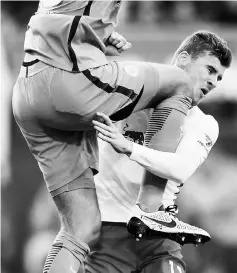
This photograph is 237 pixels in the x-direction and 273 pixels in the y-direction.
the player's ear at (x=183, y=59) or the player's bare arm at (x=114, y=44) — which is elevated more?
the player's bare arm at (x=114, y=44)

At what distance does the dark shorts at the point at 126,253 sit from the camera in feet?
11.8

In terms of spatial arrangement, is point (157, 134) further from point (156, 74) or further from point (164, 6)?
point (164, 6)

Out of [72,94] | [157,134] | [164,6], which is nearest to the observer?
[72,94]

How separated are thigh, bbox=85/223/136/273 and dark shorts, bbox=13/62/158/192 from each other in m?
0.54

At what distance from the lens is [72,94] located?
2.95 m

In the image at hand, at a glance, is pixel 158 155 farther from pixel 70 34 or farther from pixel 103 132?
pixel 70 34

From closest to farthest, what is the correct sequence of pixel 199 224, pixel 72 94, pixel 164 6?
pixel 72 94
pixel 199 224
pixel 164 6

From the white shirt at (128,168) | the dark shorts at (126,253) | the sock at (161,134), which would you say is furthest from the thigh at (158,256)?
the sock at (161,134)

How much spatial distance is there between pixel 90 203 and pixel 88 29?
28.9 inches

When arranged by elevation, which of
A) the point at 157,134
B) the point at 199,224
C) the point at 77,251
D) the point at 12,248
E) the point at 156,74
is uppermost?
the point at 156,74

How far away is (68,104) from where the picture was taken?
2949 millimetres

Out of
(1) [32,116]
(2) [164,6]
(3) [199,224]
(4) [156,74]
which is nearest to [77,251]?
(1) [32,116]

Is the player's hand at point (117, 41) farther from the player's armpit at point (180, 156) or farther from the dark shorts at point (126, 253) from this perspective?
the dark shorts at point (126, 253)

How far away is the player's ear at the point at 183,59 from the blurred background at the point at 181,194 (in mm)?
2560
